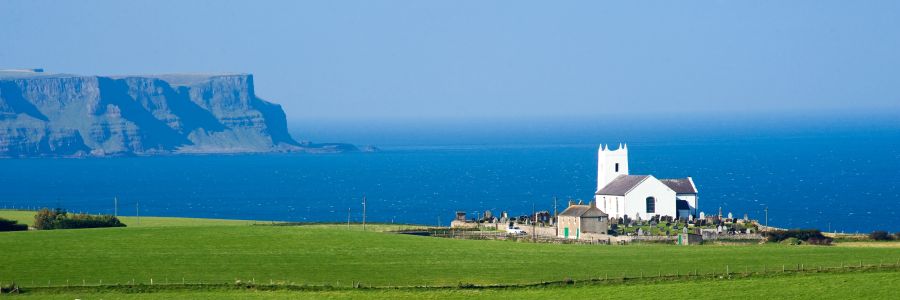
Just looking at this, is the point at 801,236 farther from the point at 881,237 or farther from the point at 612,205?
the point at 612,205

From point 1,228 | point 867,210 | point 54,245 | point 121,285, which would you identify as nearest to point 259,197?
point 867,210

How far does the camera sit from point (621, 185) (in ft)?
303

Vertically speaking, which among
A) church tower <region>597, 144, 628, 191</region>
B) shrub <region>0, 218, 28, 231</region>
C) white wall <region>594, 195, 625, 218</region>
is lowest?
shrub <region>0, 218, 28, 231</region>

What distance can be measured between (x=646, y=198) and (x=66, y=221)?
32.0 metres

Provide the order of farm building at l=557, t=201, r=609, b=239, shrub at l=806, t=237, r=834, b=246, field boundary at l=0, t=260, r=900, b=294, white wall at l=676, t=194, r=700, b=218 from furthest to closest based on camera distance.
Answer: white wall at l=676, t=194, r=700, b=218
farm building at l=557, t=201, r=609, b=239
shrub at l=806, t=237, r=834, b=246
field boundary at l=0, t=260, r=900, b=294

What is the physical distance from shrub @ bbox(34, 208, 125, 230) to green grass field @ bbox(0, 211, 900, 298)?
951 centimetres

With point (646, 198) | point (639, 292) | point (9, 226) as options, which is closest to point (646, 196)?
point (646, 198)

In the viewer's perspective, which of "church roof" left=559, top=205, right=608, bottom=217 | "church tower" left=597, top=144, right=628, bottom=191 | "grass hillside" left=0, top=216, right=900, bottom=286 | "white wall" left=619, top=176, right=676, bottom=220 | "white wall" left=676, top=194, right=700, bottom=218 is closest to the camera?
"grass hillside" left=0, top=216, right=900, bottom=286

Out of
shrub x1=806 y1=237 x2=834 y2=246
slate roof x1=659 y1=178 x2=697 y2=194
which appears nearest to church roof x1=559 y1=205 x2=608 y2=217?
shrub x1=806 y1=237 x2=834 y2=246

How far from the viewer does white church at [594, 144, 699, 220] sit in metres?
90.5

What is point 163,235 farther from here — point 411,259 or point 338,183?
point 338,183

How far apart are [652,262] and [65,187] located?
14581cm

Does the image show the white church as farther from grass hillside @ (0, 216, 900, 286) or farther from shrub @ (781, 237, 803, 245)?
grass hillside @ (0, 216, 900, 286)

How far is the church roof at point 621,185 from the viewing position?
3583 inches
